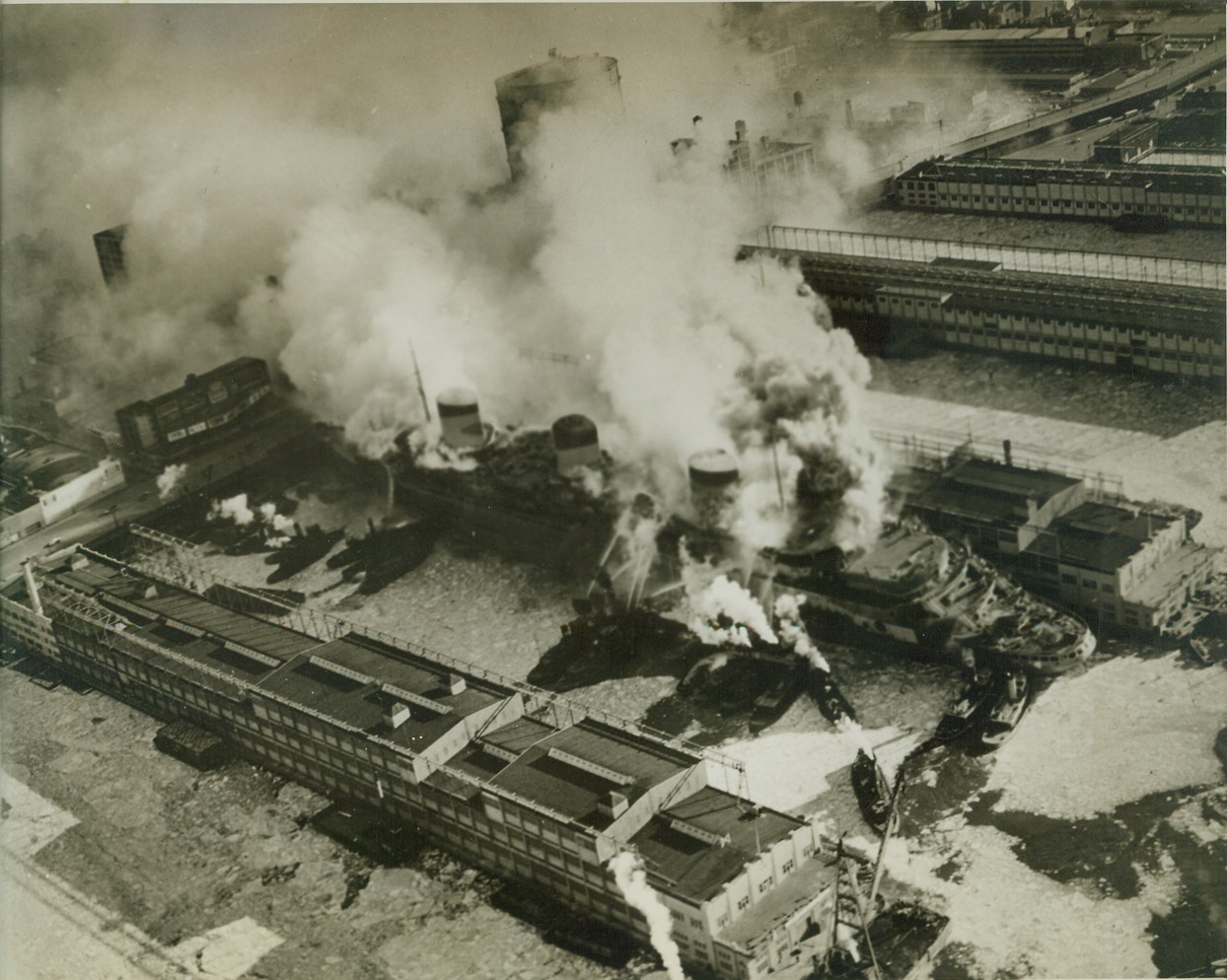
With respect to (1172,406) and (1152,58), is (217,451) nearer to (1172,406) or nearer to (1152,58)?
(1172,406)

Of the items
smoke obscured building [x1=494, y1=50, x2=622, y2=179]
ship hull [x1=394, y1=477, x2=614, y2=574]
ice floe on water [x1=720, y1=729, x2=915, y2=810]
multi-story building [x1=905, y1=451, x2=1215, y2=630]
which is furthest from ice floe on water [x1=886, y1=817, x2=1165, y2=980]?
smoke obscured building [x1=494, y1=50, x2=622, y2=179]

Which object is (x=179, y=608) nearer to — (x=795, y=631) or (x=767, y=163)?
(x=795, y=631)

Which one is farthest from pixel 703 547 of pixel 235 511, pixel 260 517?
pixel 235 511

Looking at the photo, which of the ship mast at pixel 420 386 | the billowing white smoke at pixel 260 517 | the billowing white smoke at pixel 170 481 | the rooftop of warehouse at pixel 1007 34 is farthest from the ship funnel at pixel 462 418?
the rooftop of warehouse at pixel 1007 34

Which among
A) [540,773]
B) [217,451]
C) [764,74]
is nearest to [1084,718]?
[540,773]

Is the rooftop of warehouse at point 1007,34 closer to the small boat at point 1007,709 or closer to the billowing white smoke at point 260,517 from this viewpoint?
the billowing white smoke at point 260,517
